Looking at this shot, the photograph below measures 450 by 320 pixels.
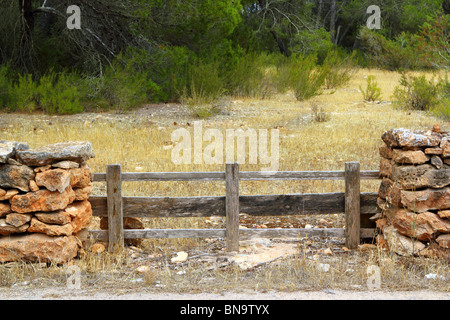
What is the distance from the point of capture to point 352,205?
5930mm

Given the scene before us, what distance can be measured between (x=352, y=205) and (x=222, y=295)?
203 centimetres

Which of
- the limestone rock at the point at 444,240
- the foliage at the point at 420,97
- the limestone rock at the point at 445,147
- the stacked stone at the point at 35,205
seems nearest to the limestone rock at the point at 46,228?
the stacked stone at the point at 35,205

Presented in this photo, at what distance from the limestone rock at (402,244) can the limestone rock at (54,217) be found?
3288mm

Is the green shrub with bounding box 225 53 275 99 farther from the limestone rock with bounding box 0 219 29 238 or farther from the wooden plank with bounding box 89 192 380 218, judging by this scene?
the limestone rock with bounding box 0 219 29 238

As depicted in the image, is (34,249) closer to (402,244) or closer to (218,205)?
(218,205)

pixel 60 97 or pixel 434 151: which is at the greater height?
pixel 60 97

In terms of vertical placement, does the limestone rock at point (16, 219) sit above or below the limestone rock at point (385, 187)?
below

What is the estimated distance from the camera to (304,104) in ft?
50.0

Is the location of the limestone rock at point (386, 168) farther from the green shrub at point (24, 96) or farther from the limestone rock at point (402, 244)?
the green shrub at point (24, 96)

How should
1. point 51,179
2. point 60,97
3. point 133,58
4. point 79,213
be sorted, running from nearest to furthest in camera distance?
point 51,179 < point 79,213 < point 60,97 < point 133,58

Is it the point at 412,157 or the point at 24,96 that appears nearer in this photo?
the point at 412,157

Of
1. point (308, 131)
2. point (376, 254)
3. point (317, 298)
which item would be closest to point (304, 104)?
point (308, 131)

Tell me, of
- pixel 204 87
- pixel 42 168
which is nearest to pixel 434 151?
pixel 42 168

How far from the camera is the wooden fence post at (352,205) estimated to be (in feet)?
19.3
